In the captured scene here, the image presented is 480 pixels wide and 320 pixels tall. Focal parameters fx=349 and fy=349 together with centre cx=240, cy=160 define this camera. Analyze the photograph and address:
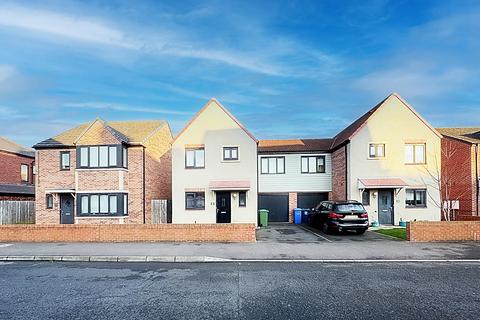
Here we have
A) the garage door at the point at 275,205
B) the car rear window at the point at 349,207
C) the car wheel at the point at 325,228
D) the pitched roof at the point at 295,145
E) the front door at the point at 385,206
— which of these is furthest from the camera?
the pitched roof at the point at 295,145

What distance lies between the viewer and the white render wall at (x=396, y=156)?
2169 centimetres

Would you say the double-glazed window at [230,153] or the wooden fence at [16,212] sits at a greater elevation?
the double-glazed window at [230,153]

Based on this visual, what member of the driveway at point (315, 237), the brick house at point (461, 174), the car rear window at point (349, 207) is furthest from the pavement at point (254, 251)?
the brick house at point (461, 174)

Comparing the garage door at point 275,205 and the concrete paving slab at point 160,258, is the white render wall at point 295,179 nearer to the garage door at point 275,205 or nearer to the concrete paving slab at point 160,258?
the garage door at point 275,205

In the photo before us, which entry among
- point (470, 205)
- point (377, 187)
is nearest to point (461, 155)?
point (470, 205)

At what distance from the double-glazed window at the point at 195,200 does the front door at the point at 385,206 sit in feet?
36.5

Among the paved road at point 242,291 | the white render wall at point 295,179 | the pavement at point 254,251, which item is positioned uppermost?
the white render wall at point 295,179

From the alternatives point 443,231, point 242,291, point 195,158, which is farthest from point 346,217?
point 242,291

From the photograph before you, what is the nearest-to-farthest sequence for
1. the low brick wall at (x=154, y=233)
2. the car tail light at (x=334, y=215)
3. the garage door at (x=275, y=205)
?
the low brick wall at (x=154, y=233) → the car tail light at (x=334, y=215) → the garage door at (x=275, y=205)

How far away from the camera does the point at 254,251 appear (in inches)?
491

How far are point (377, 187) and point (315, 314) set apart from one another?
54.3 feet

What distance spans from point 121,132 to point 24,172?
14.5 metres

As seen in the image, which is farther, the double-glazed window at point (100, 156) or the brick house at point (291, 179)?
the brick house at point (291, 179)

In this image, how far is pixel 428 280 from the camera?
27.7 feet
